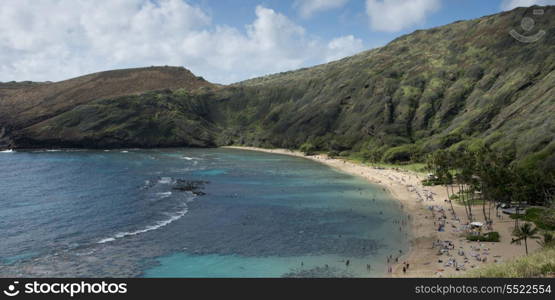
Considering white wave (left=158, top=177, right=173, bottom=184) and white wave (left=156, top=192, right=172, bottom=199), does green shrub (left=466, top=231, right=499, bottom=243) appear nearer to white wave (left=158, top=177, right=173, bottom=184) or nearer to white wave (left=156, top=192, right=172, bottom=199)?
white wave (left=156, top=192, right=172, bottom=199)

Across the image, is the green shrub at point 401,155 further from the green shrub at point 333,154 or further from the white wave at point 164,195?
the white wave at point 164,195

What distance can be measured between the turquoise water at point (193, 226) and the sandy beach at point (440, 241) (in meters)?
3.07

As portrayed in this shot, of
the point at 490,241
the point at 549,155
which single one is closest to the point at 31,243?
the point at 490,241

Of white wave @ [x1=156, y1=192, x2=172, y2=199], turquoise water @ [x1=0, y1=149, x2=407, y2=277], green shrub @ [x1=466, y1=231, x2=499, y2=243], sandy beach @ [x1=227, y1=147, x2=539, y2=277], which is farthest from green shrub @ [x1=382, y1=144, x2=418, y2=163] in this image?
green shrub @ [x1=466, y1=231, x2=499, y2=243]

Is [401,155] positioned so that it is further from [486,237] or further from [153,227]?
[153,227]

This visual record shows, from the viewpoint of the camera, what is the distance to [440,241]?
2430 inches

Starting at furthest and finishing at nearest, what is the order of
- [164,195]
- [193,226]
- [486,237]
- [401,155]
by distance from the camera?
[401,155]
[164,195]
[193,226]
[486,237]

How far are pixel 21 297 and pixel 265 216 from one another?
56.5 meters

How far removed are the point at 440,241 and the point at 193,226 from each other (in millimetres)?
40377

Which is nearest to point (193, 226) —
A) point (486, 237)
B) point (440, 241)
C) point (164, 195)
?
point (164, 195)

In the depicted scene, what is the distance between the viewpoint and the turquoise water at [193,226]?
2064 inches

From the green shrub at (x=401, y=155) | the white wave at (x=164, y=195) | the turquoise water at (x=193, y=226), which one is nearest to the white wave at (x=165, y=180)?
the turquoise water at (x=193, y=226)

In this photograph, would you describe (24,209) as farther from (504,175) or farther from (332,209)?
(504,175)

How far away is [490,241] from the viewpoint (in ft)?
198
